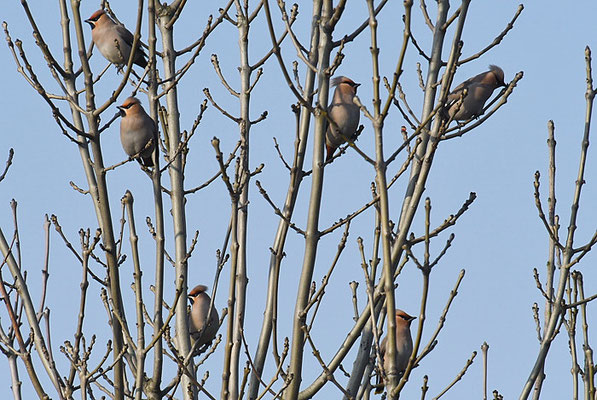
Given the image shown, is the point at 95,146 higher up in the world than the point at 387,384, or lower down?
higher up

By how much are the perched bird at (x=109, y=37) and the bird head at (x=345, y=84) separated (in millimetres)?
1666

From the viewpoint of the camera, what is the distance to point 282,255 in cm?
406

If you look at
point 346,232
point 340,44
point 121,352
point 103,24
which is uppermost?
point 103,24

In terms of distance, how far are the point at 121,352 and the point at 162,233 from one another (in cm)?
65

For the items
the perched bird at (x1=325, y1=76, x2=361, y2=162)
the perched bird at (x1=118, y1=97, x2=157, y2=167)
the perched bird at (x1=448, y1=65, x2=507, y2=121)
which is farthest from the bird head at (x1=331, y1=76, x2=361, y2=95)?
the perched bird at (x1=118, y1=97, x2=157, y2=167)

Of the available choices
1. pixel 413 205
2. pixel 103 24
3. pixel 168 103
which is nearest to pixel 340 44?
pixel 413 205

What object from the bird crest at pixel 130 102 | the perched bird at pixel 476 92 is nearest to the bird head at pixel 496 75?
the perched bird at pixel 476 92

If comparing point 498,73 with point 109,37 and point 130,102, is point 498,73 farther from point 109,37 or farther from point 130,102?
point 109,37

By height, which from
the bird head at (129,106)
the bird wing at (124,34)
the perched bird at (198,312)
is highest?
the bird wing at (124,34)

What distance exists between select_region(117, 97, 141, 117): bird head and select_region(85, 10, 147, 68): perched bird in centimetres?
32

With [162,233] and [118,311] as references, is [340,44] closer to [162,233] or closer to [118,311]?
[162,233]

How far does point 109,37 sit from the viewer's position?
285 inches

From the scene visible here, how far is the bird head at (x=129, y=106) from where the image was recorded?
6.45m

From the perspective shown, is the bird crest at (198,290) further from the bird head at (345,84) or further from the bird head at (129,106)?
the bird head at (345,84)
